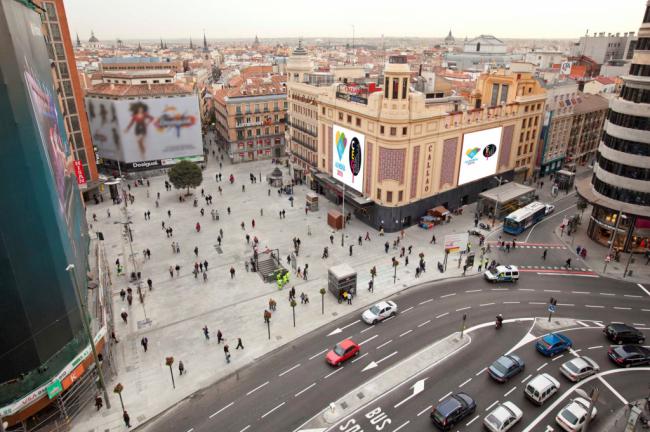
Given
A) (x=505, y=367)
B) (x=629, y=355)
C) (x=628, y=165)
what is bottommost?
(x=629, y=355)

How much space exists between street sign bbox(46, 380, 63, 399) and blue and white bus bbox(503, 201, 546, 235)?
52849 mm

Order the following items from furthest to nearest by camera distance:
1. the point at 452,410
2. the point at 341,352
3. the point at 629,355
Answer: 1. the point at 341,352
2. the point at 629,355
3. the point at 452,410

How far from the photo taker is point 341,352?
115 ft

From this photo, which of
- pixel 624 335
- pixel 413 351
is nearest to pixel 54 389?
pixel 413 351

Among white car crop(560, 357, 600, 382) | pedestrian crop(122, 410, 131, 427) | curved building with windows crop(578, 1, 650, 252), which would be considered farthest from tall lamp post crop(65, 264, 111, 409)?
curved building with windows crop(578, 1, 650, 252)

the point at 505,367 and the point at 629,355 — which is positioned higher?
the point at 505,367

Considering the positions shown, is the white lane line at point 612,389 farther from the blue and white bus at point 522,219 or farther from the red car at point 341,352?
the blue and white bus at point 522,219

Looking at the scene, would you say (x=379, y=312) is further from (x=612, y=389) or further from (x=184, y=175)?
(x=184, y=175)

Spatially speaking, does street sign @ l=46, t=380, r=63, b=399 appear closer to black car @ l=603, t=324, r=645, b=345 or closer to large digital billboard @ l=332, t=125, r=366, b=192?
large digital billboard @ l=332, t=125, r=366, b=192

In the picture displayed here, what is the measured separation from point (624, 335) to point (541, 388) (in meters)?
12.5

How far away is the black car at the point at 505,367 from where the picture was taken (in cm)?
3275

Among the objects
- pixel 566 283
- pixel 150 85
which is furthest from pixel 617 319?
pixel 150 85

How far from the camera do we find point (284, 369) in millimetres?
34750

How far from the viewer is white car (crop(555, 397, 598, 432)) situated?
28266mm
